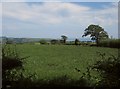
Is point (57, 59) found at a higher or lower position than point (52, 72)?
higher

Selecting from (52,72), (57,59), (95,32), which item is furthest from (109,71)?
(57,59)

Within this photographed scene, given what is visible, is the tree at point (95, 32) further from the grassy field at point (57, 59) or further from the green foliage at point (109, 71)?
the green foliage at point (109, 71)

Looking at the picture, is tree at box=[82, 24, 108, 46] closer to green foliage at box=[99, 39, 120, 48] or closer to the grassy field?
green foliage at box=[99, 39, 120, 48]

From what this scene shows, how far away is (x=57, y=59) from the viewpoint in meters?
7.04

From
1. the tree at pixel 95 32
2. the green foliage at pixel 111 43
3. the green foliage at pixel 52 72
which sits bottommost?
the green foliage at pixel 52 72

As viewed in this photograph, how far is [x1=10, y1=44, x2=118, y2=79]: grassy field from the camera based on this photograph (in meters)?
5.65

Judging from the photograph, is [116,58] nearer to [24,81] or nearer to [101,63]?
[101,63]

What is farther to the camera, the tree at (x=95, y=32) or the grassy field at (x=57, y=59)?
the grassy field at (x=57, y=59)

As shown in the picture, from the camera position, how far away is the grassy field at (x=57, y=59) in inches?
222

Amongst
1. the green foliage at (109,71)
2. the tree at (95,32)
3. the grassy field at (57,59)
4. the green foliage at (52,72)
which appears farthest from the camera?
the grassy field at (57,59)

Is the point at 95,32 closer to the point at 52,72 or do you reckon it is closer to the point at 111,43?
the point at 111,43

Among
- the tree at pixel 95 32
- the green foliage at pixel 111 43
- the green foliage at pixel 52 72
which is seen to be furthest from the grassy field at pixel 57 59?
the tree at pixel 95 32

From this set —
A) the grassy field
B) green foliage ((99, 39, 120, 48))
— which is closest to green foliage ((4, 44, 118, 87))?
the grassy field

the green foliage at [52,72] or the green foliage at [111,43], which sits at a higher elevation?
the green foliage at [111,43]
